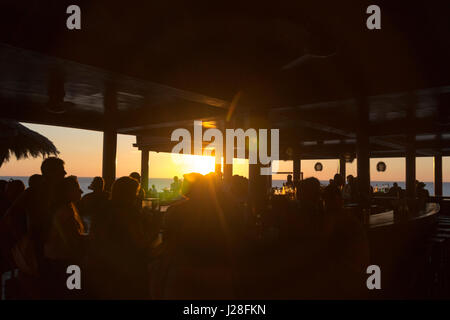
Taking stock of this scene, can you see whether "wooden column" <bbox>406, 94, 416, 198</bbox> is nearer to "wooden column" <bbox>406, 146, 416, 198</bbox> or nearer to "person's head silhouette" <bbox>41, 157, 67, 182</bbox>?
"wooden column" <bbox>406, 146, 416, 198</bbox>

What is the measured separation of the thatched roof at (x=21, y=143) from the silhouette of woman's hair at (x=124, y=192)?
6239 millimetres

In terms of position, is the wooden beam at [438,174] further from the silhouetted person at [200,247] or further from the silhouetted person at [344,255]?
the silhouetted person at [200,247]

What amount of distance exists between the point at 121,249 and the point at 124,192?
0.40 meters

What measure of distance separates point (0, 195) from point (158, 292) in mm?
3074

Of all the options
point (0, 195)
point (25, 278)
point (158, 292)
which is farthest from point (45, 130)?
point (158, 292)

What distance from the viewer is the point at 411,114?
8.13 metres

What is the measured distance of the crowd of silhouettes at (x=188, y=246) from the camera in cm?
189

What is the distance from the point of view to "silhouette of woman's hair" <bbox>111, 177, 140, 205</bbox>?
2420 millimetres

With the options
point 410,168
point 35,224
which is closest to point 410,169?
point 410,168

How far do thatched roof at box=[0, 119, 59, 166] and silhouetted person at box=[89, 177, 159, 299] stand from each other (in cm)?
627

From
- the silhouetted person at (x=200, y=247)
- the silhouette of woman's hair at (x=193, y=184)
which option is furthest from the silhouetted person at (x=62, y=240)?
the silhouette of woman's hair at (x=193, y=184)

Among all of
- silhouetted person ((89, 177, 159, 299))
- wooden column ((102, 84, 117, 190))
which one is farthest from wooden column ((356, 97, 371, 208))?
silhouetted person ((89, 177, 159, 299))

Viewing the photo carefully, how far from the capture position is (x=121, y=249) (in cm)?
238
